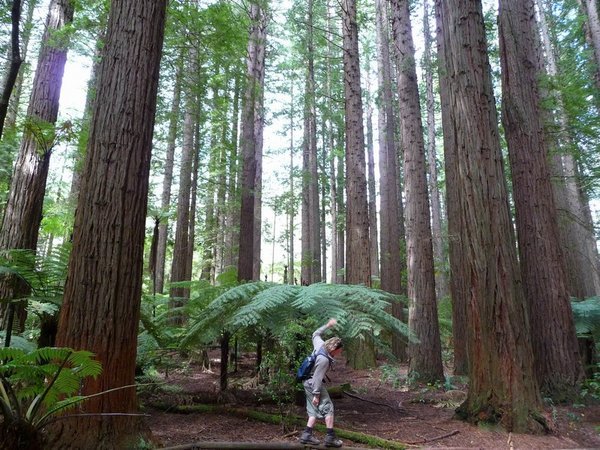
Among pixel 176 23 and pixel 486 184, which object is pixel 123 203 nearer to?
pixel 486 184

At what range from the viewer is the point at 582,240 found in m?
14.9

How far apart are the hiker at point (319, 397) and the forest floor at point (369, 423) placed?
243mm

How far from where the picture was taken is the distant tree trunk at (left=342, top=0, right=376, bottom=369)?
29.1 ft

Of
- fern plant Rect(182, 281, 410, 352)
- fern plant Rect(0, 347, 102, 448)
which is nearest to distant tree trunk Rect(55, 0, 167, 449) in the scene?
fern plant Rect(0, 347, 102, 448)

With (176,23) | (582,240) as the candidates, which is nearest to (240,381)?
(176,23)

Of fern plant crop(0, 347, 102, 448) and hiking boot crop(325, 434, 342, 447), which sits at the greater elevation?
fern plant crop(0, 347, 102, 448)

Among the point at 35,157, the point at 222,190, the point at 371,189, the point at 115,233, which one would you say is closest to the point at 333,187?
the point at 371,189

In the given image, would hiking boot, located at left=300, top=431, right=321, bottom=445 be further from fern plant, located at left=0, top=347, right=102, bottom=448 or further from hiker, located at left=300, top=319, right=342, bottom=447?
fern plant, located at left=0, top=347, right=102, bottom=448

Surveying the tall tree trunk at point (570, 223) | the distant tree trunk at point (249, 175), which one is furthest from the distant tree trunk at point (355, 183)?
the tall tree trunk at point (570, 223)

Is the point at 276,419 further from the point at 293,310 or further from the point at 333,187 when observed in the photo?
the point at 333,187

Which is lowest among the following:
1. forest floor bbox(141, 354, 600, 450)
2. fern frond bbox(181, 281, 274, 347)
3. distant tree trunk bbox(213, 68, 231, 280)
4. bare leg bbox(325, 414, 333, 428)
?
forest floor bbox(141, 354, 600, 450)

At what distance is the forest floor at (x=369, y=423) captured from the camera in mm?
3953

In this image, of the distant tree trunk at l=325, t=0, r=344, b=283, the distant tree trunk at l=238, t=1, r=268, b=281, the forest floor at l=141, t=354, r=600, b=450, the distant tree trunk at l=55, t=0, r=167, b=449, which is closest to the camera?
the distant tree trunk at l=55, t=0, r=167, b=449

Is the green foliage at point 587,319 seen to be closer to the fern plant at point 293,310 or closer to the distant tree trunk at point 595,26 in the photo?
the fern plant at point 293,310
